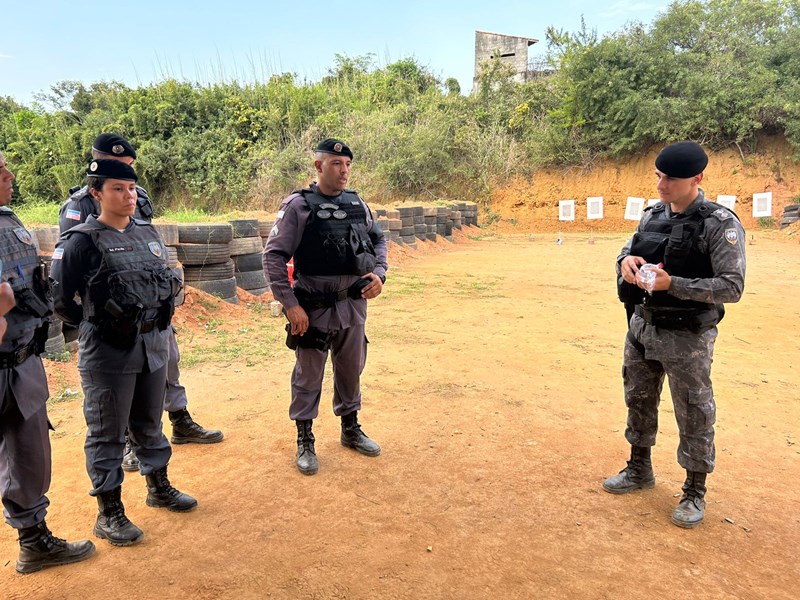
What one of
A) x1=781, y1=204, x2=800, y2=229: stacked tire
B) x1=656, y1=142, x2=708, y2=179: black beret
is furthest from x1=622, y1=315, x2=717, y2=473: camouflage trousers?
x1=781, y1=204, x2=800, y2=229: stacked tire

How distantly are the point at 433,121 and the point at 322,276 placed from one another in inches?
862

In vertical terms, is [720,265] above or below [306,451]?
above

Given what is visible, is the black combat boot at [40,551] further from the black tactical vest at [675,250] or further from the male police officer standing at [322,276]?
the black tactical vest at [675,250]

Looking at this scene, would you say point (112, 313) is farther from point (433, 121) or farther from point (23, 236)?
point (433, 121)

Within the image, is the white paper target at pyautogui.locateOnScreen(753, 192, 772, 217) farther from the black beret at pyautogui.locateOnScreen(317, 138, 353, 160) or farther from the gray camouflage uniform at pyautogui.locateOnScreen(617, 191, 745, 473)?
the black beret at pyautogui.locateOnScreen(317, 138, 353, 160)

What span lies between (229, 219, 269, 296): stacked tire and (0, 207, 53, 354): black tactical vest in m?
5.22

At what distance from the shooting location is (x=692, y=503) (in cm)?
262

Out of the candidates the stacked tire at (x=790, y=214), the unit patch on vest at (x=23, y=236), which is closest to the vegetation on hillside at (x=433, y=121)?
the stacked tire at (x=790, y=214)

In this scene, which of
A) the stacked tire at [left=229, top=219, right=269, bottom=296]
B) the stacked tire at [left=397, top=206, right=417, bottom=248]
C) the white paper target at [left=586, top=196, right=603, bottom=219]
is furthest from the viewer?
the white paper target at [left=586, top=196, right=603, bottom=219]

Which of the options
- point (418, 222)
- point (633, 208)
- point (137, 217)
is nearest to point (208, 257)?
point (137, 217)

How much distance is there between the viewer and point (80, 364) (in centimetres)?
241

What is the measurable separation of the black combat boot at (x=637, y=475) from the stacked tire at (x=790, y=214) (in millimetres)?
19162

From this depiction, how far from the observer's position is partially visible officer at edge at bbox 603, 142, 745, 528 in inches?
97.0

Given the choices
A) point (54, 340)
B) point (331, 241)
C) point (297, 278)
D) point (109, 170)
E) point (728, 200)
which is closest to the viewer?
point (109, 170)
